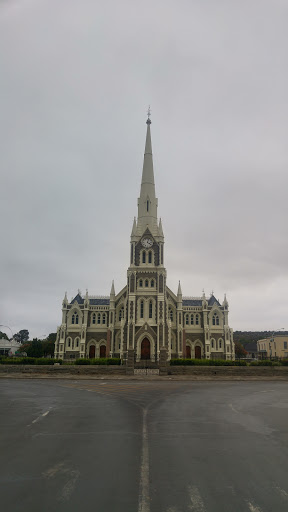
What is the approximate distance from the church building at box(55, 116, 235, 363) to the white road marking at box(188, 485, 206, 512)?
151ft

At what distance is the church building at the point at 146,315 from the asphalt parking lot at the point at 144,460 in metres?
37.4

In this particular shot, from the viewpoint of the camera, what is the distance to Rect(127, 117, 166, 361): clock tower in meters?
52.2

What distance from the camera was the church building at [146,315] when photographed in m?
53.7

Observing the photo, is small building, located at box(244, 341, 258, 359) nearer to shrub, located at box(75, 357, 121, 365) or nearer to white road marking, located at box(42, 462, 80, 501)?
shrub, located at box(75, 357, 121, 365)

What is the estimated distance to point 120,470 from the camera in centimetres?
763

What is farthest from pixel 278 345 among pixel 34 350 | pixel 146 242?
pixel 34 350

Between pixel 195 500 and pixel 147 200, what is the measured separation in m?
56.6

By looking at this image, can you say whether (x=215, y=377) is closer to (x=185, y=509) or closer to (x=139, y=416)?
Answer: (x=139, y=416)

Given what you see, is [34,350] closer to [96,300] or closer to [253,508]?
[96,300]

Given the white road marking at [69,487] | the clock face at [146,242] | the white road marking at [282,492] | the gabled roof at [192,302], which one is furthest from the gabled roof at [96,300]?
the white road marking at [282,492]

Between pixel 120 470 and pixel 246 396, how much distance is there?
1631cm

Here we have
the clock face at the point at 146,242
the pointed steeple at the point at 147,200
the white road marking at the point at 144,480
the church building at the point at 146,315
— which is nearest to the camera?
the white road marking at the point at 144,480

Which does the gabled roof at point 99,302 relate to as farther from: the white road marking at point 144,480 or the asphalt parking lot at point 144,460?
the white road marking at point 144,480

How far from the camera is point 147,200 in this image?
6103 cm
